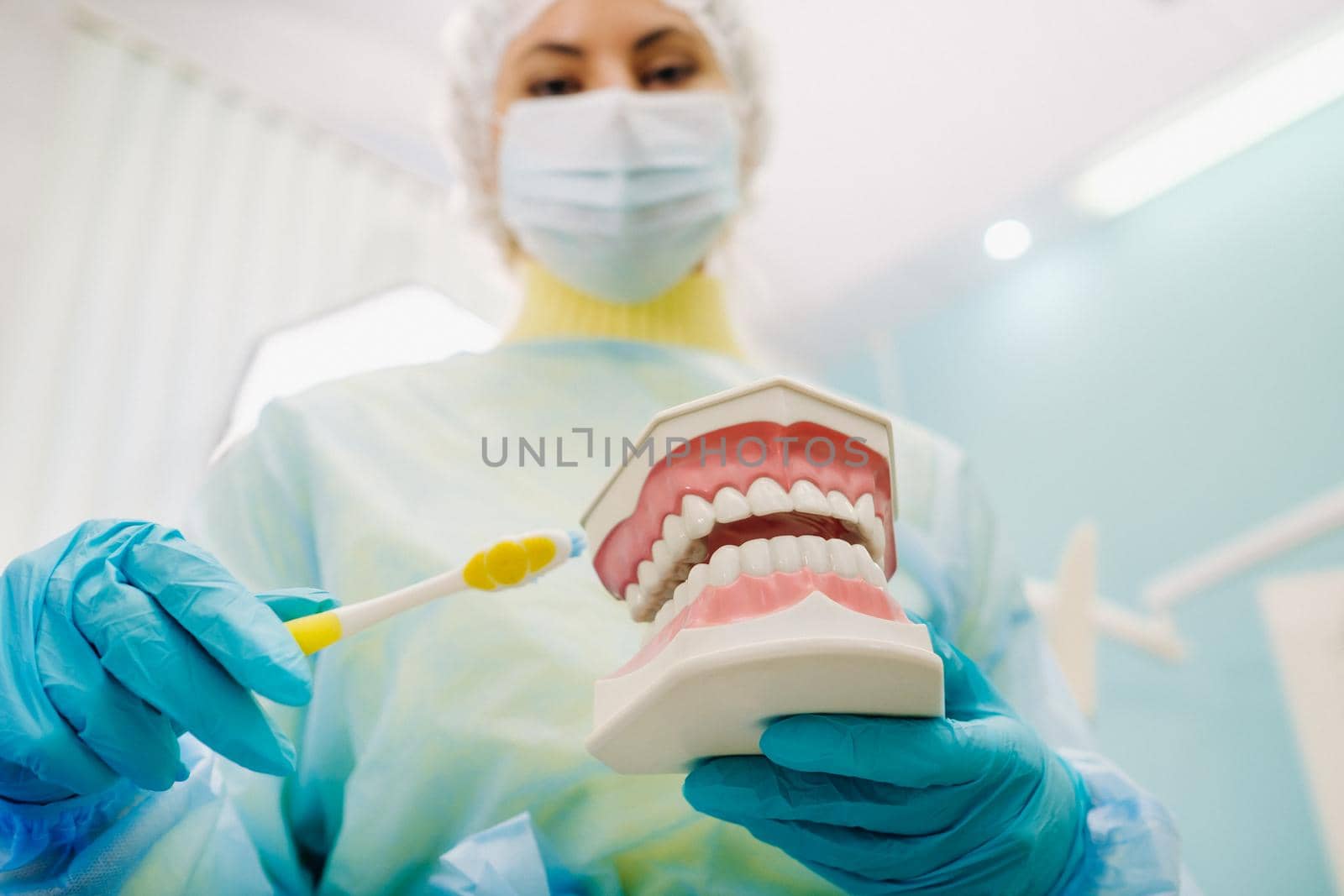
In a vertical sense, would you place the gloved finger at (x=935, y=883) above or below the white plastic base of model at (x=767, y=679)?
below

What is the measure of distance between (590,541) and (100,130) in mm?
1797

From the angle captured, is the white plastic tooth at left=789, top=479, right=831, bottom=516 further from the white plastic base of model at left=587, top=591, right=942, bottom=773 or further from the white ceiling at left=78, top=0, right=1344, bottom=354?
the white ceiling at left=78, top=0, right=1344, bottom=354

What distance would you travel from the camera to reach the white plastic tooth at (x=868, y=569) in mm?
604

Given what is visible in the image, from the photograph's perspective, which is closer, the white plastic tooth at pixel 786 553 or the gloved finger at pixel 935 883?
the white plastic tooth at pixel 786 553

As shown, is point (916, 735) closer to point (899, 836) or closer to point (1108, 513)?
point (899, 836)

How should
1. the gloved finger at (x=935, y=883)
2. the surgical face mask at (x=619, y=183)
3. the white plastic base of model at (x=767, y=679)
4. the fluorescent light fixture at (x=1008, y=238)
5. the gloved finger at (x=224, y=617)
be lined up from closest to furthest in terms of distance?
the white plastic base of model at (x=767, y=679) < the gloved finger at (x=224, y=617) < the gloved finger at (x=935, y=883) < the surgical face mask at (x=619, y=183) < the fluorescent light fixture at (x=1008, y=238)

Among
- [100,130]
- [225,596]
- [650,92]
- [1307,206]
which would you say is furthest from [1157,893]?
[100,130]

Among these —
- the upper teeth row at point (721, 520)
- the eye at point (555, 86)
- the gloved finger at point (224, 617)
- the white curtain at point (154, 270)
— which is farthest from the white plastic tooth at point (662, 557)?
the white curtain at point (154, 270)

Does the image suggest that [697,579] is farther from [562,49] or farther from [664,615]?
[562,49]

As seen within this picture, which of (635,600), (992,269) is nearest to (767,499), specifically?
(635,600)

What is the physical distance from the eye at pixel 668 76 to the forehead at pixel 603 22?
1.8 inches

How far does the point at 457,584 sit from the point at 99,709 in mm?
221

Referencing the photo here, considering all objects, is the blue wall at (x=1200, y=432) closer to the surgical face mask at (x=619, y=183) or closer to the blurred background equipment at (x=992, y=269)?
the blurred background equipment at (x=992, y=269)

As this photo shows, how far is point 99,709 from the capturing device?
608 mm
